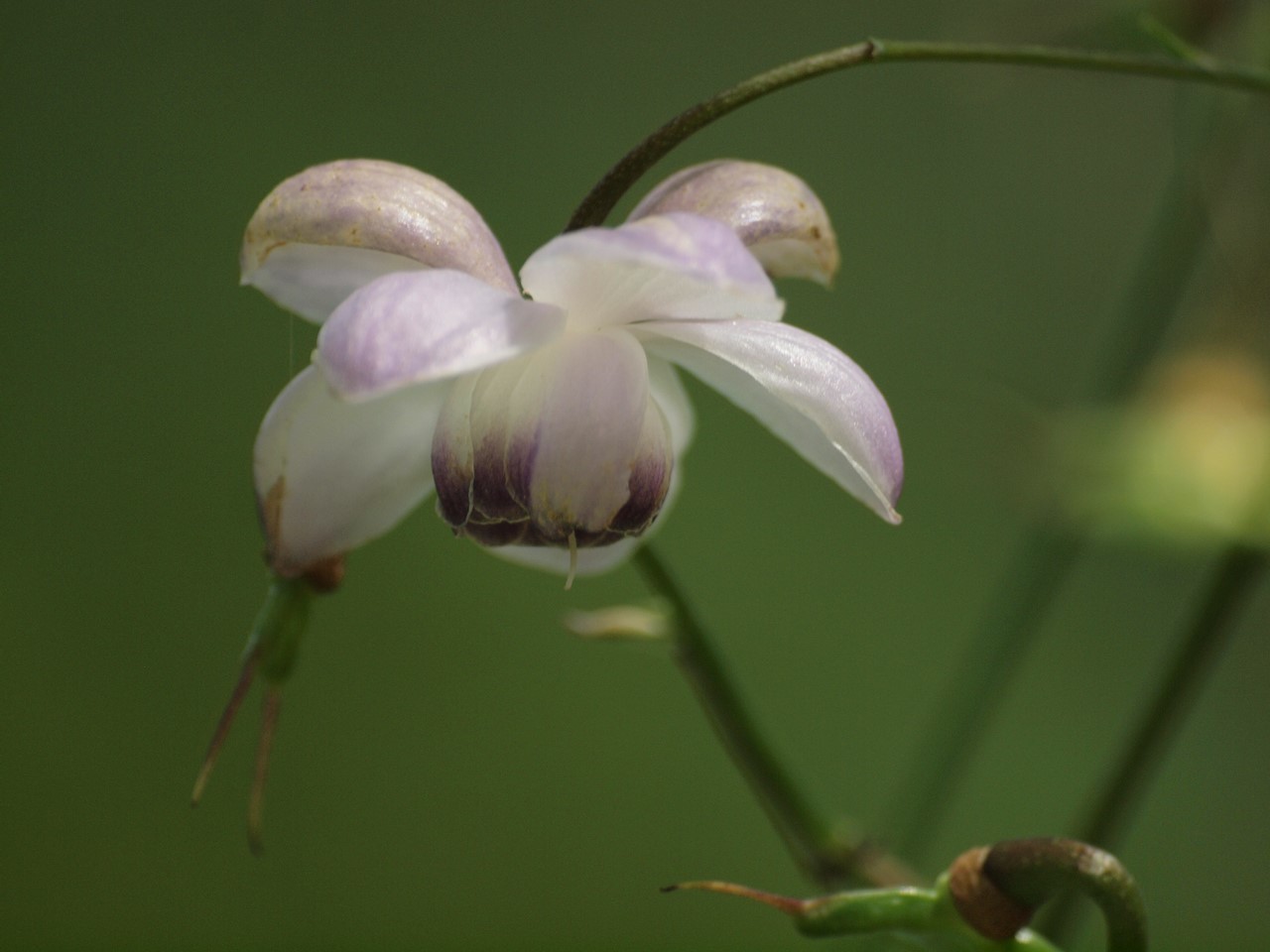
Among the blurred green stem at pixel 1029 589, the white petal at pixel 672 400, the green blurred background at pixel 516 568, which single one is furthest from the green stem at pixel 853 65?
the green blurred background at pixel 516 568

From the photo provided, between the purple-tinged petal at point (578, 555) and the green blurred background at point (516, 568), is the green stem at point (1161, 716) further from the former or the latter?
the green blurred background at point (516, 568)

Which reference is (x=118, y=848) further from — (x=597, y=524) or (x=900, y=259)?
(x=597, y=524)

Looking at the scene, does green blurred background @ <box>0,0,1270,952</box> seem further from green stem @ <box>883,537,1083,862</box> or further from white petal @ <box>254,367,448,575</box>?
white petal @ <box>254,367,448,575</box>

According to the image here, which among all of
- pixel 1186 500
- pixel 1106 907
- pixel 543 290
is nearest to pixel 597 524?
pixel 543 290

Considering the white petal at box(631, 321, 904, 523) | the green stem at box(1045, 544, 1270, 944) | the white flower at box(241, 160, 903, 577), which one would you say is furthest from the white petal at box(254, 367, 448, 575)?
the green stem at box(1045, 544, 1270, 944)

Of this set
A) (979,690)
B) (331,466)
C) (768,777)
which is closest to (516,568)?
(979,690)

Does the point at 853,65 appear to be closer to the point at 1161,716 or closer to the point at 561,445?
the point at 561,445
